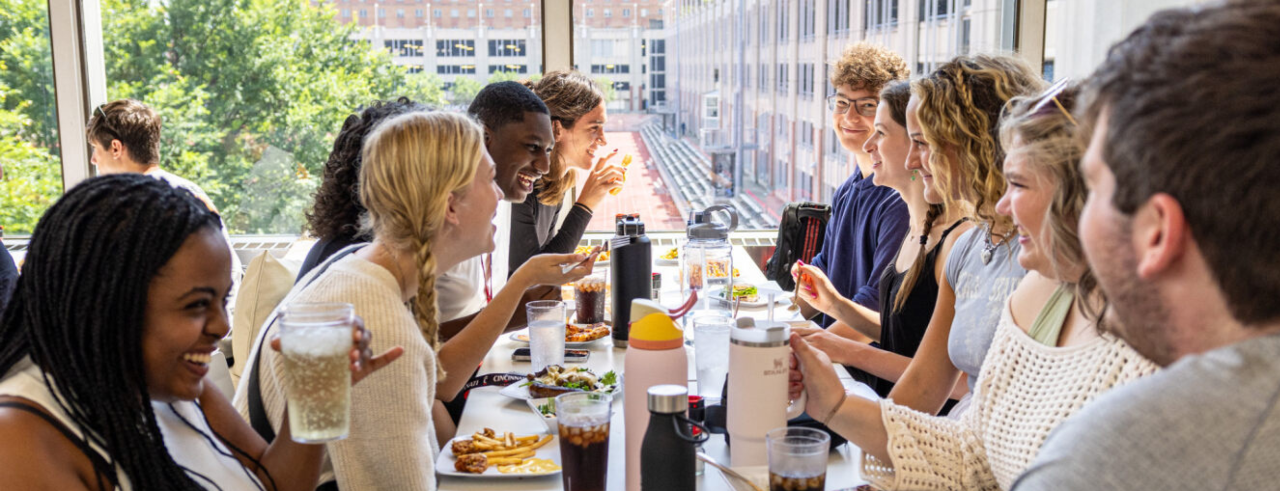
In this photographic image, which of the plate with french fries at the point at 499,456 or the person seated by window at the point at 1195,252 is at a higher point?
the person seated by window at the point at 1195,252

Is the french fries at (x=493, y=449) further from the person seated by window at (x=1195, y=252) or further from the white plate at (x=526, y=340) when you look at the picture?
the person seated by window at (x=1195, y=252)

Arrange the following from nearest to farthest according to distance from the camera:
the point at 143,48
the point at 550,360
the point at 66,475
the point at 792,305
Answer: the point at 66,475 < the point at 550,360 < the point at 792,305 < the point at 143,48

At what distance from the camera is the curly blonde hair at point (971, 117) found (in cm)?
215

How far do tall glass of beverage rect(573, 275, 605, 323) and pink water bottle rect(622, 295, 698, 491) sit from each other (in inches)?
49.3

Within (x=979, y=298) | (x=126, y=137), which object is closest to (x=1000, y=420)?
(x=979, y=298)

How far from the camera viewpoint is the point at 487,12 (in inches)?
186

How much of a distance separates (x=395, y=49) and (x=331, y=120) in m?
0.48

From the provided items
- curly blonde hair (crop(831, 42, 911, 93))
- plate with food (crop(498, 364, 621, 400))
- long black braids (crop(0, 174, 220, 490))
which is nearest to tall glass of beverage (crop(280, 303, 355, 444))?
long black braids (crop(0, 174, 220, 490))

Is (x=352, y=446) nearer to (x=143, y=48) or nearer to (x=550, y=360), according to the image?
(x=550, y=360)

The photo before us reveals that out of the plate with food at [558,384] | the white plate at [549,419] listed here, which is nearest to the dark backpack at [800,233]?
the plate with food at [558,384]

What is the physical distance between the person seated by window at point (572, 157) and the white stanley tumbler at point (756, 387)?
197cm

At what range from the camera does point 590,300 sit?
9.02 feet

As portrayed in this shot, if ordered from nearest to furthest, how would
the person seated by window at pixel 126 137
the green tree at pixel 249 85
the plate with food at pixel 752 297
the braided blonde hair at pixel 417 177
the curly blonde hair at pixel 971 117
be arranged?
the braided blonde hair at pixel 417 177 → the curly blonde hair at pixel 971 117 → the plate with food at pixel 752 297 → the person seated by window at pixel 126 137 → the green tree at pixel 249 85

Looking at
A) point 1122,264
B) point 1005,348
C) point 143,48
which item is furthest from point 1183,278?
point 143,48
